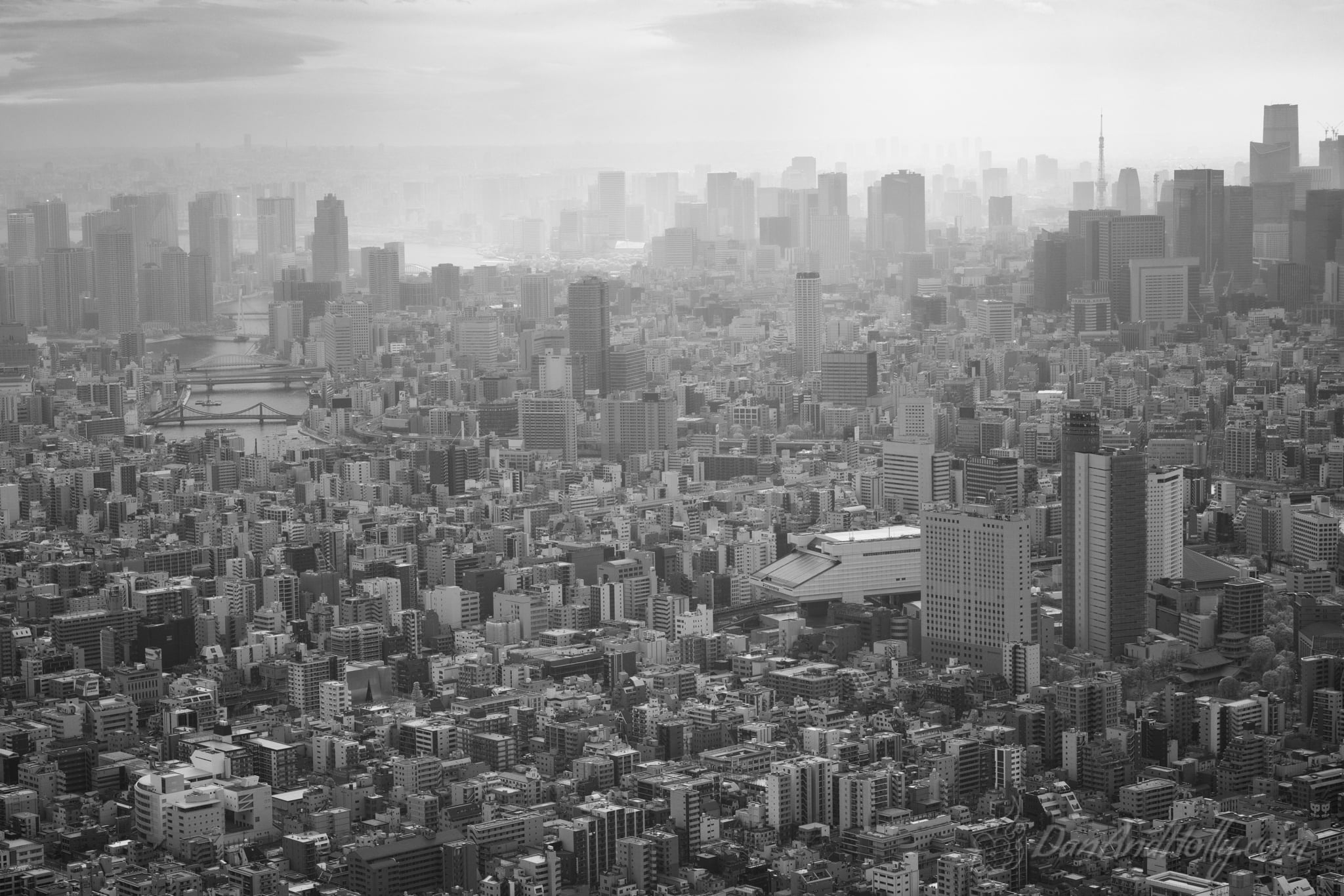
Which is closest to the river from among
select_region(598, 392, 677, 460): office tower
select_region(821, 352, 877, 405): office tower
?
select_region(598, 392, 677, 460): office tower

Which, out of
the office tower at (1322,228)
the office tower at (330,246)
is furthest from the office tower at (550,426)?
the office tower at (1322,228)

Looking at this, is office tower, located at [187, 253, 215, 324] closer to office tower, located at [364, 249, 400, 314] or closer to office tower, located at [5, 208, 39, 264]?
office tower, located at [364, 249, 400, 314]

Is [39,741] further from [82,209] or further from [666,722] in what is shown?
[82,209]

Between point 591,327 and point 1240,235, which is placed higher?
point 1240,235

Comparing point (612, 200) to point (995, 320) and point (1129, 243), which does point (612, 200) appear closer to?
point (995, 320)

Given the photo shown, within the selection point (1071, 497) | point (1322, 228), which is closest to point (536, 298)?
point (1322, 228)

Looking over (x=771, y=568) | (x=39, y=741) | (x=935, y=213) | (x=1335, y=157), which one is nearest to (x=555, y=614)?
(x=771, y=568)

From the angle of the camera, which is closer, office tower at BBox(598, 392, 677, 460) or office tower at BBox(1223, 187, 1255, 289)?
office tower at BBox(598, 392, 677, 460)
